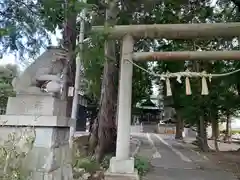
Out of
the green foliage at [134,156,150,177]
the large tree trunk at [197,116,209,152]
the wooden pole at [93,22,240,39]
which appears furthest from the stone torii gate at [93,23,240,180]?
the large tree trunk at [197,116,209,152]

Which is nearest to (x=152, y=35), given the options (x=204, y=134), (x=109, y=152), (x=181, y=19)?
(x=181, y=19)

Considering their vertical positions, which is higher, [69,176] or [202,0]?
[202,0]

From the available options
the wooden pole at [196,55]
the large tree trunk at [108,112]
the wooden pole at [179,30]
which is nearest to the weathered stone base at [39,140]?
the wooden pole at [179,30]

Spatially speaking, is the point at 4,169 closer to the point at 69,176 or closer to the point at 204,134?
the point at 69,176

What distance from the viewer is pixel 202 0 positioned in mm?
8078

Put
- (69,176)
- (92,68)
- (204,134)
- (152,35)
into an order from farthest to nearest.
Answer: (204,134), (92,68), (152,35), (69,176)

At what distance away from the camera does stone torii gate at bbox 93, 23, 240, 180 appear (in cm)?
497

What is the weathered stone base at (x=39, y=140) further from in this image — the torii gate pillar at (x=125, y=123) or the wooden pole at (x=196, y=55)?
the wooden pole at (x=196, y=55)

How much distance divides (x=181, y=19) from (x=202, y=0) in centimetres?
100

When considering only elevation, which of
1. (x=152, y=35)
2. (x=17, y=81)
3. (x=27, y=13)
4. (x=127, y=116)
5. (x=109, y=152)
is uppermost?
(x=27, y=13)

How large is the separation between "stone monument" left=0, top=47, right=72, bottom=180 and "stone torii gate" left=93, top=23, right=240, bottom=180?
5.75 feet

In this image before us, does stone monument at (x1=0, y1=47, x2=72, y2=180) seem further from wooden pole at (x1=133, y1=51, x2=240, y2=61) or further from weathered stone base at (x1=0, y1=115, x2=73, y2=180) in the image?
wooden pole at (x1=133, y1=51, x2=240, y2=61)

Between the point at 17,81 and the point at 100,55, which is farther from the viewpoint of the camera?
the point at 100,55

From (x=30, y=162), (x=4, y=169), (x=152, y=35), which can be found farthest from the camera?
(x=152, y=35)
